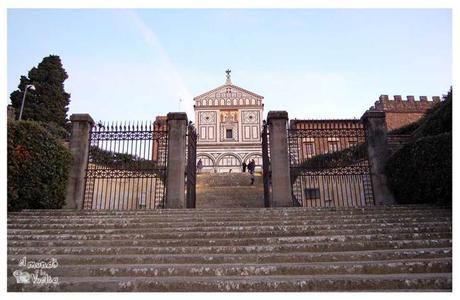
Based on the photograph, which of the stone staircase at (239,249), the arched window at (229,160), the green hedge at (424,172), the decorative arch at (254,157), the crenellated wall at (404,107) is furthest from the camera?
the arched window at (229,160)

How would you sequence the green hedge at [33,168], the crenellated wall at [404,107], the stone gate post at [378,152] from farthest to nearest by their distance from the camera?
the crenellated wall at [404,107] < the stone gate post at [378,152] < the green hedge at [33,168]

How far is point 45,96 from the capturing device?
23.6 m

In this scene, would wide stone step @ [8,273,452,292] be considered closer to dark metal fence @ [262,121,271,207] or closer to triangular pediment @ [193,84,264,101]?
dark metal fence @ [262,121,271,207]

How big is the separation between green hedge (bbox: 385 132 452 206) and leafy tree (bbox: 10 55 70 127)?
19987mm

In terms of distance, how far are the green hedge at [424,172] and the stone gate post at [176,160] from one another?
5.96 m

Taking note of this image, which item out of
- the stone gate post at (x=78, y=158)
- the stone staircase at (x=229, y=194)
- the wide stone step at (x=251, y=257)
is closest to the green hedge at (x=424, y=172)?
the wide stone step at (x=251, y=257)

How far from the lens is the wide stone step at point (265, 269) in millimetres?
4656

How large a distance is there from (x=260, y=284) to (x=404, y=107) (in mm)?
33813

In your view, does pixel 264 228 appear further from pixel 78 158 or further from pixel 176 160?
pixel 78 158

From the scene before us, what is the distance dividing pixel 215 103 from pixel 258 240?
141ft

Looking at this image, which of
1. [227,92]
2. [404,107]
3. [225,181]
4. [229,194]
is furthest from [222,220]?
[227,92]

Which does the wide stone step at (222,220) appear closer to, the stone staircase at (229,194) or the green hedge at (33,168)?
the green hedge at (33,168)

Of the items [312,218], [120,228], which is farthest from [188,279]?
[312,218]

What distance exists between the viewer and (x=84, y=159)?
36.5 ft
